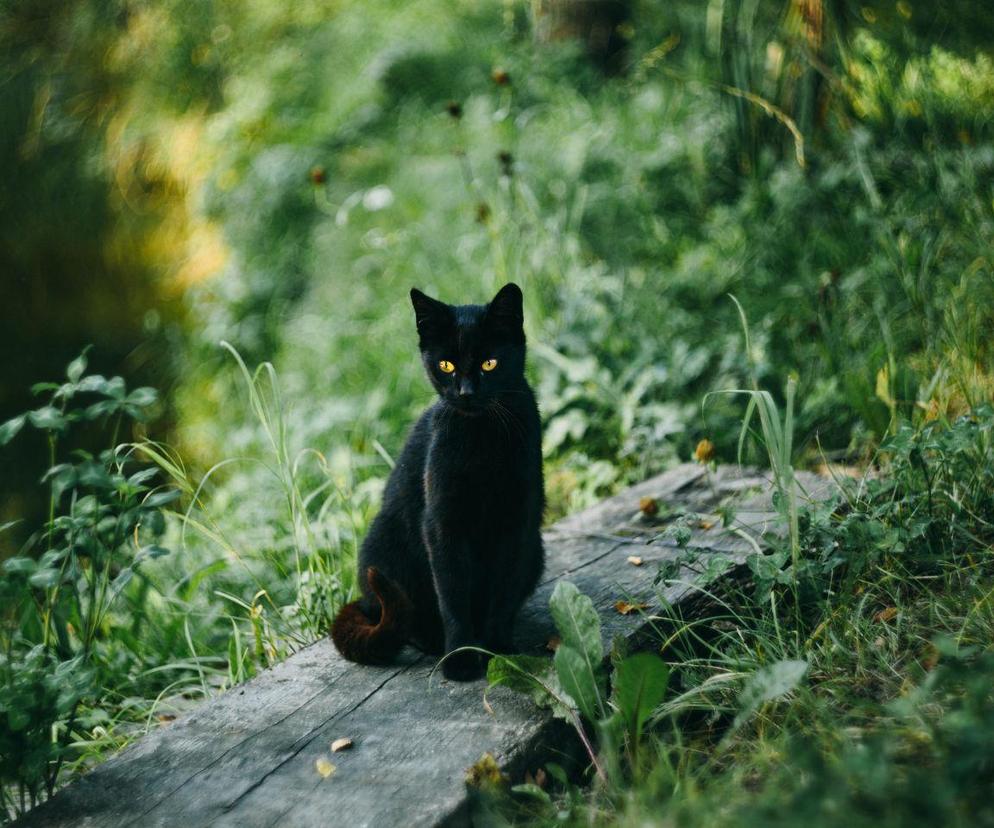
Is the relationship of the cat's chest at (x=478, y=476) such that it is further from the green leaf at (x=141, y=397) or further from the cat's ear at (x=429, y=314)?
the green leaf at (x=141, y=397)

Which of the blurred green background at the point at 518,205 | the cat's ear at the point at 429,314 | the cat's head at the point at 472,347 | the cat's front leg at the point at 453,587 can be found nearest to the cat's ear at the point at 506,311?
the cat's head at the point at 472,347

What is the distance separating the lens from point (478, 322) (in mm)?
2137

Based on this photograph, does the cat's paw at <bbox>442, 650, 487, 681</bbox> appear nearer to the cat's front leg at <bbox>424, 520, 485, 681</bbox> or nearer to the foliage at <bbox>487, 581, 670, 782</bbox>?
the cat's front leg at <bbox>424, 520, 485, 681</bbox>

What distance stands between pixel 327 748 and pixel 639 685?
2.21 ft

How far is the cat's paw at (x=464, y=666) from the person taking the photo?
79.7 inches

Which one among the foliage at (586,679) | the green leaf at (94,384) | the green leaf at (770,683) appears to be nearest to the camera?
the green leaf at (770,683)

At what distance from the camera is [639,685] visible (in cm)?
163

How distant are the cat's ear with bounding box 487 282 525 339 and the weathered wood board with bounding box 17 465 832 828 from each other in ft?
2.41

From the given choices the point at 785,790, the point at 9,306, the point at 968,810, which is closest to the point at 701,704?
the point at 785,790

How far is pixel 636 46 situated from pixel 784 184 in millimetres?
2443

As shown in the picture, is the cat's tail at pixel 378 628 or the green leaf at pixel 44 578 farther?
the cat's tail at pixel 378 628

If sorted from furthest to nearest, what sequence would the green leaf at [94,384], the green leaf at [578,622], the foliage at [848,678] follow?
the green leaf at [94,384], the green leaf at [578,622], the foliage at [848,678]

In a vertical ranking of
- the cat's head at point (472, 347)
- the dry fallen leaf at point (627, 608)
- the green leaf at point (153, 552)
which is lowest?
the dry fallen leaf at point (627, 608)

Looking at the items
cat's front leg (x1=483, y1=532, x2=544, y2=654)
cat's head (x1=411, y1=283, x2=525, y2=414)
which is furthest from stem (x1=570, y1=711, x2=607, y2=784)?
cat's head (x1=411, y1=283, x2=525, y2=414)
